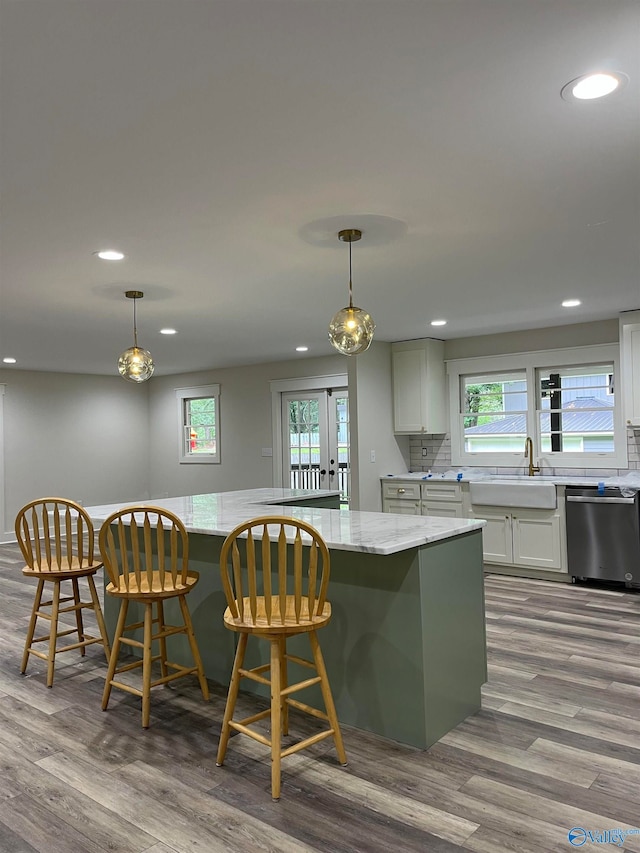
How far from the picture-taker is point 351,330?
10.5 ft

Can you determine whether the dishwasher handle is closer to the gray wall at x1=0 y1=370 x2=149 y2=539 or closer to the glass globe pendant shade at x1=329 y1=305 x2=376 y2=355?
the glass globe pendant shade at x1=329 y1=305 x2=376 y2=355

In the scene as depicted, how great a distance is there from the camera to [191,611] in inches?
142

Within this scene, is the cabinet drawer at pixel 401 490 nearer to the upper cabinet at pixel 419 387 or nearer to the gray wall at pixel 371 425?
the gray wall at pixel 371 425

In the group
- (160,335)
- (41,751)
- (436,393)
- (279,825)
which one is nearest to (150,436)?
(160,335)

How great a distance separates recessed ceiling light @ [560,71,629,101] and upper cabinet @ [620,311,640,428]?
151 inches

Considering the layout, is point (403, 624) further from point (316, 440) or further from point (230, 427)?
point (230, 427)

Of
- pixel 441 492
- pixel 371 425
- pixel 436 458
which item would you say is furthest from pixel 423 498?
pixel 371 425

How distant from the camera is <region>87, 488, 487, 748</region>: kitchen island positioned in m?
2.71

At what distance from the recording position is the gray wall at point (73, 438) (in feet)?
28.4

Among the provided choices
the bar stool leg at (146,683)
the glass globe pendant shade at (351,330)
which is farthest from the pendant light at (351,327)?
the bar stool leg at (146,683)

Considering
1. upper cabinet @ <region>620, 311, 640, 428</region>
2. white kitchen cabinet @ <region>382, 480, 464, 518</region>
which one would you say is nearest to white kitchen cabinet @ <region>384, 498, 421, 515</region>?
white kitchen cabinet @ <region>382, 480, 464, 518</region>

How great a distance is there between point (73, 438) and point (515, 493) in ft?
21.1

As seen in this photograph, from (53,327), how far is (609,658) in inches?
197

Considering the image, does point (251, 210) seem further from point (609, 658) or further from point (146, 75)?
point (609, 658)
